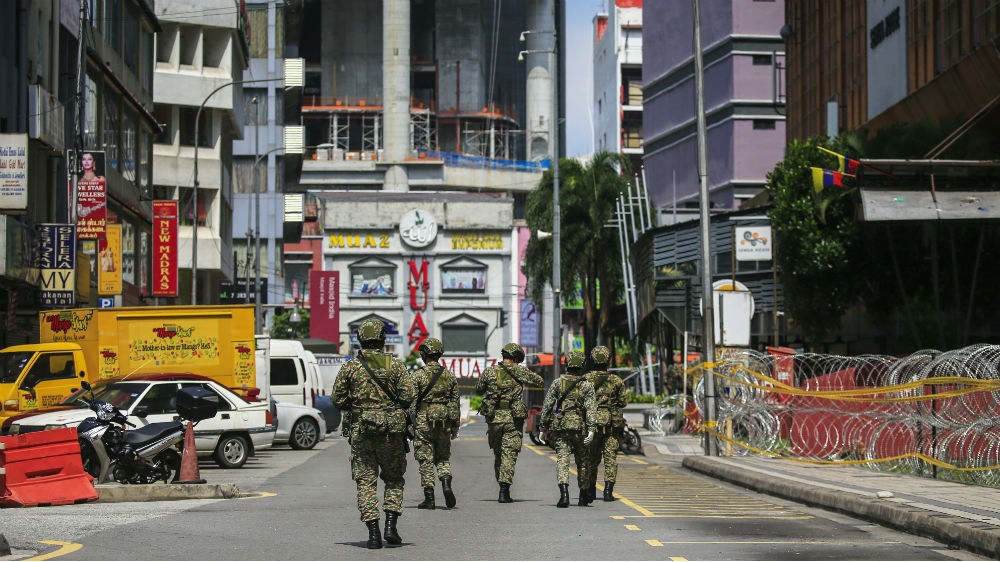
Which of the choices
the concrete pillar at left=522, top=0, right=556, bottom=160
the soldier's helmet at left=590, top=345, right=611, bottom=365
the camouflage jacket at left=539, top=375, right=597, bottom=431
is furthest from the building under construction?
the camouflage jacket at left=539, top=375, right=597, bottom=431

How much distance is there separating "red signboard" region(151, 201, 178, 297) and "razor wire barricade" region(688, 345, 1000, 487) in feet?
87.6

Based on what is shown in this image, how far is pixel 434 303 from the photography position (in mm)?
100312

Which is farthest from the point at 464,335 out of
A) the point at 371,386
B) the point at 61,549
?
the point at 61,549

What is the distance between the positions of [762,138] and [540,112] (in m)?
48.0

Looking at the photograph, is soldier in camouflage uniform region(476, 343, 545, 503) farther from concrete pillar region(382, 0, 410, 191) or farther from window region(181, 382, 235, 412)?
concrete pillar region(382, 0, 410, 191)

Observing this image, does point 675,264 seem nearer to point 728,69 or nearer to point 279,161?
point 728,69

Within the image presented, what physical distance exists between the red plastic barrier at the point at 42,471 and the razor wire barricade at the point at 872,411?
412 inches

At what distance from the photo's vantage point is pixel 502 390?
56.7 feet

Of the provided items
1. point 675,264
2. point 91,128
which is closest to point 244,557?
point 91,128

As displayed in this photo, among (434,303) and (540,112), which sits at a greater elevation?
(540,112)

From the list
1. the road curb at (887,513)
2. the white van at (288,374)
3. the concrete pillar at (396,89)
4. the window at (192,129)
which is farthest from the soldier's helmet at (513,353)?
the concrete pillar at (396,89)

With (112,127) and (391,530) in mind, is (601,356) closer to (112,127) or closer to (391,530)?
(391,530)

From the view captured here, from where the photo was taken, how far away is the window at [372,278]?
99.9m

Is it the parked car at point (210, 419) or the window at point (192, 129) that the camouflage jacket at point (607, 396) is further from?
the window at point (192, 129)
